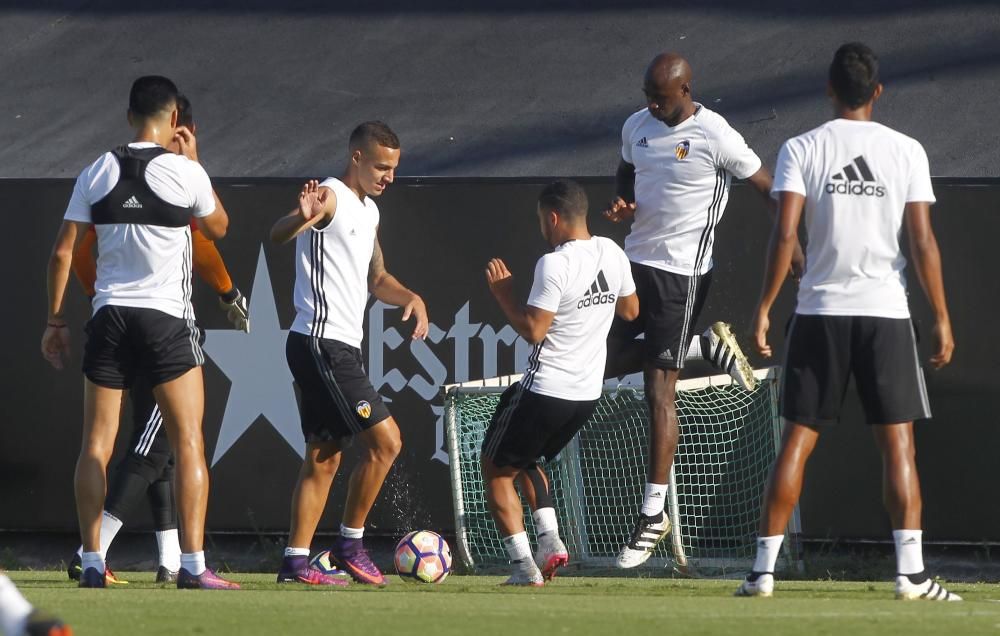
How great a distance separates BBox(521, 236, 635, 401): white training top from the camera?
7.19m

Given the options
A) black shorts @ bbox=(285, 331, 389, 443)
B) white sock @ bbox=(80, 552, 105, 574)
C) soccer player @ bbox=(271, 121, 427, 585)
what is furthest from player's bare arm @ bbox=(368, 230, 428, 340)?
white sock @ bbox=(80, 552, 105, 574)

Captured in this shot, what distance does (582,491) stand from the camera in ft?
29.4

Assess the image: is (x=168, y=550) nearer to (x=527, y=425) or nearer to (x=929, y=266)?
(x=527, y=425)

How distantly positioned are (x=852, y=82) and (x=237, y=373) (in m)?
4.45

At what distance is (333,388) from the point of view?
282 inches

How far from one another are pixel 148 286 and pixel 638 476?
335 cm

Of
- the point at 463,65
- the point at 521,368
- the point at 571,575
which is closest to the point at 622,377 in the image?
the point at 521,368

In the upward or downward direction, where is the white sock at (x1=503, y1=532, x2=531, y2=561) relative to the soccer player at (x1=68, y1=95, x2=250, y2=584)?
downward

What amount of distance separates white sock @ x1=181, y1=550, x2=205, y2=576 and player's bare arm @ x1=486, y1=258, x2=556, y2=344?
172 centimetres

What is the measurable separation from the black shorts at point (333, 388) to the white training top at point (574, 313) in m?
0.74

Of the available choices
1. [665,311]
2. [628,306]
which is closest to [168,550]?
[628,306]

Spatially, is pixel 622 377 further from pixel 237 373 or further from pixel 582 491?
pixel 237 373

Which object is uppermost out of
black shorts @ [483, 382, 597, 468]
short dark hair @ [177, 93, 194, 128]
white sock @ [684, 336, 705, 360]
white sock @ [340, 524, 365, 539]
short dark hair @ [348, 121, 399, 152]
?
short dark hair @ [177, 93, 194, 128]

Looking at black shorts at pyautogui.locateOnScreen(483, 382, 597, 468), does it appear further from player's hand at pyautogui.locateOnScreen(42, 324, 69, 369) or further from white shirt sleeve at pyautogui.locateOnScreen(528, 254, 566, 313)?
player's hand at pyautogui.locateOnScreen(42, 324, 69, 369)
